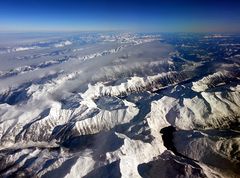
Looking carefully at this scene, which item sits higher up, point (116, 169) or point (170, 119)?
point (116, 169)

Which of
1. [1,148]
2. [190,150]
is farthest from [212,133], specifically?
[1,148]

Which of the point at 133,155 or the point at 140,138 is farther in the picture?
the point at 140,138

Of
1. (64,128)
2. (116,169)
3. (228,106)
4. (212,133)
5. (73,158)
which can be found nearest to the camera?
(116,169)

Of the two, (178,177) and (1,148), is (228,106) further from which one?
(1,148)

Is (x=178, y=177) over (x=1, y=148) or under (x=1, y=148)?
over

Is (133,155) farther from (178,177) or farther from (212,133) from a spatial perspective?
(212,133)

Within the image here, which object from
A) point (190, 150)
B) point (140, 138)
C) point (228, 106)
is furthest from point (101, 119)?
point (228, 106)

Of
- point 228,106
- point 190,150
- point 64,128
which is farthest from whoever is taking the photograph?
point 228,106

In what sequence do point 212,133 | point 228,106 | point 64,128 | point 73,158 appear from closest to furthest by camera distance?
point 73,158
point 212,133
point 64,128
point 228,106

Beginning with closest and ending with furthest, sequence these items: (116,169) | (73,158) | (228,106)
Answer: (116,169)
(73,158)
(228,106)
